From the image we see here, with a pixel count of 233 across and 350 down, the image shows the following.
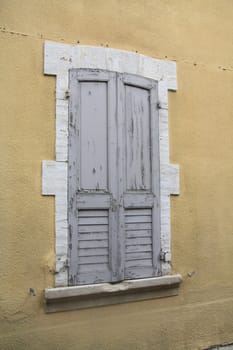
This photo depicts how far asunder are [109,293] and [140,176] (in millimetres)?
1025

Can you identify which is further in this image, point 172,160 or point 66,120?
point 172,160

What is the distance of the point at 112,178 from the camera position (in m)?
3.62

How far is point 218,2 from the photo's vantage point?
4344 millimetres

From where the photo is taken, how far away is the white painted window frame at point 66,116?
3418 mm

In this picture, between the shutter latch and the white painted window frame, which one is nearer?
the white painted window frame

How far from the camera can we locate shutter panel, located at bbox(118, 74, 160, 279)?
369 centimetres

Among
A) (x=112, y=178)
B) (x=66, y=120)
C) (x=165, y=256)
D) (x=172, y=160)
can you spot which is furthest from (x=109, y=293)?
(x=66, y=120)

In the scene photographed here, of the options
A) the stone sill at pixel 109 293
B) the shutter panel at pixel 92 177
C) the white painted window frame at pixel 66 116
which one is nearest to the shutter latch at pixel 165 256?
the white painted window frame at pixel 66 116

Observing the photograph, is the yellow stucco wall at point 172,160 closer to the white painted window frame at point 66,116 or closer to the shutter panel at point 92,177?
the white painted window frame at point 66,116

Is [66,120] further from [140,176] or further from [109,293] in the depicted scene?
[109,293]

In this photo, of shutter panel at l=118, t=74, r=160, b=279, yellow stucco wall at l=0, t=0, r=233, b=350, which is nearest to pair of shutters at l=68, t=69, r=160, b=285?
shutter panel at l=118, t=74, r=160, b=279

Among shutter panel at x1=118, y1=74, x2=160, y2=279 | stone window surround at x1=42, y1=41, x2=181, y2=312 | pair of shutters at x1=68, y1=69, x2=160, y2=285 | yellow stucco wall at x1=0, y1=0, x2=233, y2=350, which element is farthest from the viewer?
shutter panel at x1=118, y1=74, x2=160, y2=279

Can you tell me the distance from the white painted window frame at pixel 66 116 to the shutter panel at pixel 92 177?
0.19ft

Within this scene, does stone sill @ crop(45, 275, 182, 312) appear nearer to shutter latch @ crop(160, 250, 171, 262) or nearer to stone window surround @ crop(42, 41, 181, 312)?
stone window surround @ crop(42, 41, 181, 312)
